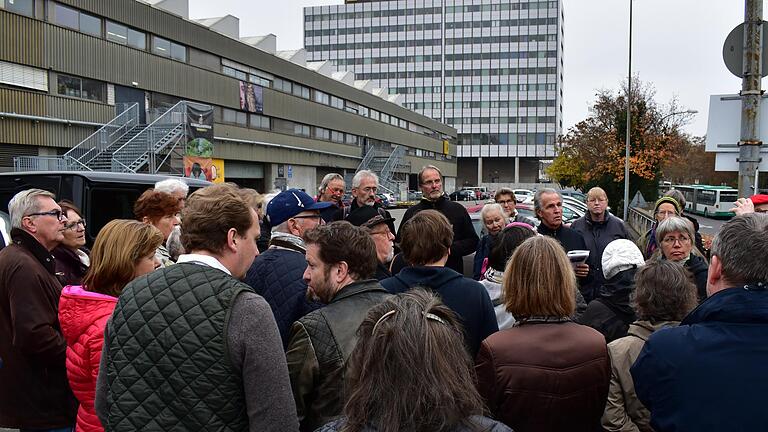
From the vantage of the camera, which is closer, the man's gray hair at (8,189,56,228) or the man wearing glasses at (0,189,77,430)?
the man wearing glasses at (0,189,77,430)

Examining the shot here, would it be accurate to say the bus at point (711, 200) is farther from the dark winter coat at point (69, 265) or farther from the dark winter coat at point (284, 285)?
the dark winter coat at point (69, 265)

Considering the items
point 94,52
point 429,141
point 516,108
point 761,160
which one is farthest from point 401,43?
point 761,160

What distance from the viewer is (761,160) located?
5.11 m

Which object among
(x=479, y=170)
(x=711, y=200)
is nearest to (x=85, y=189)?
(x=711, y=200)

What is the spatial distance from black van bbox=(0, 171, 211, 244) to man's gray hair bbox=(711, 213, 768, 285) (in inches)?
234

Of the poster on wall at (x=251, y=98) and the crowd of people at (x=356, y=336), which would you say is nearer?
the crowd of people at (x=356, y=336)

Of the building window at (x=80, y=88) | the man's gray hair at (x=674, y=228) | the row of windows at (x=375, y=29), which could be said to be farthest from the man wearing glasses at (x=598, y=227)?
the row of windows at (x=375, y=29)

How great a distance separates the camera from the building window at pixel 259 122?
38.3 metres

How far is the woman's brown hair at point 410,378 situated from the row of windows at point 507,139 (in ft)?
319

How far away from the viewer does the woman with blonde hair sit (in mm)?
2408

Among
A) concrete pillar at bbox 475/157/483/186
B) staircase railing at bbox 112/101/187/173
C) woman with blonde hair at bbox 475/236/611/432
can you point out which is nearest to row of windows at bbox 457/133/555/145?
concrete pillar at bbox 475/157/483/186

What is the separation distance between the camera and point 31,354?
121 inches

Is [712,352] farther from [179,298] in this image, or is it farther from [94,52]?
[94,52]

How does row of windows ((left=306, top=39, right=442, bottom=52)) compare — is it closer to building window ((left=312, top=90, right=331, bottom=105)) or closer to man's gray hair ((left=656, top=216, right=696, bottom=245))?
building window ((left=312, top=90, right=331, bottom=105))
